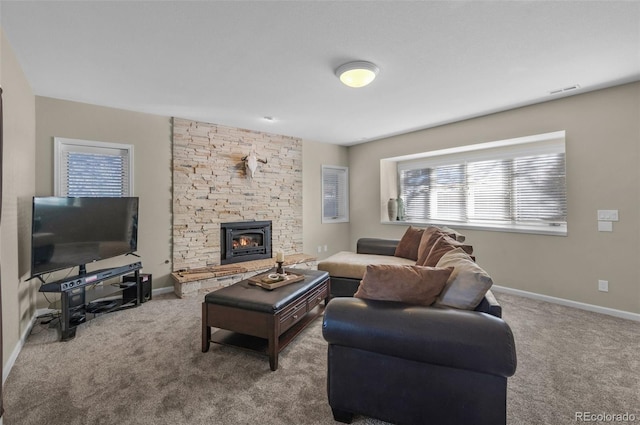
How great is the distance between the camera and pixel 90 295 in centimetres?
302

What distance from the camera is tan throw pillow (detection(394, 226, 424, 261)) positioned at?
370cm

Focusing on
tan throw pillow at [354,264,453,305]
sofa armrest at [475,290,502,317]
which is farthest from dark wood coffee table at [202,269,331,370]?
sofa armrest at [475,290,502,317]

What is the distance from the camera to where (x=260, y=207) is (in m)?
5.03

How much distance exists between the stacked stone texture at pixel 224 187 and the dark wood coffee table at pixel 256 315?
6.67ft

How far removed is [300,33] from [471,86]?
2082 mm

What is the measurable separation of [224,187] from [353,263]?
99.2 inches

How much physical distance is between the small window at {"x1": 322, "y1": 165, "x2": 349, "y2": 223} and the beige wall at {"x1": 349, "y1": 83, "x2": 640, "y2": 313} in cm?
269

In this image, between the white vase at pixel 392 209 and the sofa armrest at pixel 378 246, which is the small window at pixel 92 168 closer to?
the sofa armrest at pixel 378 246

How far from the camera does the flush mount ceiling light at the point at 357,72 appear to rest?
99.4 inches

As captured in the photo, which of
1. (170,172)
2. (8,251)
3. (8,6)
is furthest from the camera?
(170,172)

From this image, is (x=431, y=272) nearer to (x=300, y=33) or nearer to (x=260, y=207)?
(x=300, y=33)

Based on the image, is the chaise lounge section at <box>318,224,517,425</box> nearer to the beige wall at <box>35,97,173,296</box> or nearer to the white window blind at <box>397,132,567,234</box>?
the white window blind at <box>397,132,567,234</box>

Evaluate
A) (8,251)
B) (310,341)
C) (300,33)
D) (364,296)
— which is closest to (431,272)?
(364,296)

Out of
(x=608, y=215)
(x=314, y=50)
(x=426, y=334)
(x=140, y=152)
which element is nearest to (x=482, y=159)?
(x=608, y=215)
